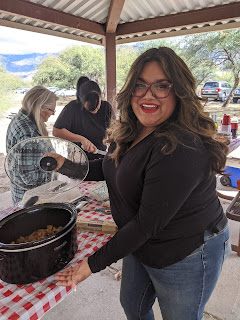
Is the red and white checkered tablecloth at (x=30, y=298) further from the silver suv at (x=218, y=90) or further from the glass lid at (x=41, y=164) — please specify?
the silver suv at (x=218, y=90)

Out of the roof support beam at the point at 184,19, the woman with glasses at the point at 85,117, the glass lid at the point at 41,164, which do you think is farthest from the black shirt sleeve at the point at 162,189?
the roof support beam at the point at 184,19

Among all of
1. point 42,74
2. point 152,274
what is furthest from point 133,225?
point 42,74

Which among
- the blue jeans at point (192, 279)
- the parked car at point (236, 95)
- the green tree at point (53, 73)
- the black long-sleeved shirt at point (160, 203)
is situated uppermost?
the green tree at point (53, 73)

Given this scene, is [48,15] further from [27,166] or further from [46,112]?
[27,166]

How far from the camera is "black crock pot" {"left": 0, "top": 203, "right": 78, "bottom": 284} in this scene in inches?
30.0

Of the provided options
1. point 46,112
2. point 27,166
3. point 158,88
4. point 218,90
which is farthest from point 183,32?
point 218,90

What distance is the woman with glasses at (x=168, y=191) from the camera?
0.76 metres

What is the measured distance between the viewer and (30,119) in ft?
6.23

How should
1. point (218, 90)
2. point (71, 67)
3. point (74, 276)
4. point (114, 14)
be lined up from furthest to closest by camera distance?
point (71, 67) → point (218, 90) → point (114, 14) → point (74, 276)

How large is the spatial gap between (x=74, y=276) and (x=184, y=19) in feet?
12.6

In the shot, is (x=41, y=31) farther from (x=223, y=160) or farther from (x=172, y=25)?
(x=223, y=160)

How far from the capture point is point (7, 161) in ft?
3.61

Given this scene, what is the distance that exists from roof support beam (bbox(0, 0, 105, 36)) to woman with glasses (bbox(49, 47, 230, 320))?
2.66m

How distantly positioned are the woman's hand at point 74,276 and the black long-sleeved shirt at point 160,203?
27 millimetres
